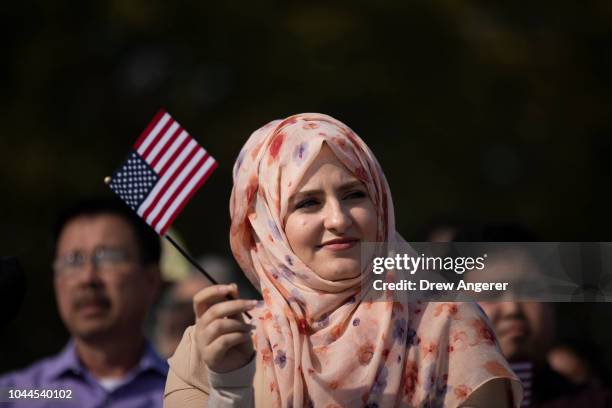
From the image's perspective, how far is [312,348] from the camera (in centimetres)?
408

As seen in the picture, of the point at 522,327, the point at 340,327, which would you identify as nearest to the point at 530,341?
the point at 522,327

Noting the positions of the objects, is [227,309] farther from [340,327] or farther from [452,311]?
[452,311]

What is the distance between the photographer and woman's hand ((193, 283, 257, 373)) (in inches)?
149

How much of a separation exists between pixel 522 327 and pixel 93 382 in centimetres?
171

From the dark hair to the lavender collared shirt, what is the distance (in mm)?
397

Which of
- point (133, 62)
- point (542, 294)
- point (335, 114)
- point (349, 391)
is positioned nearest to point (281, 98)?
point (335, 114)

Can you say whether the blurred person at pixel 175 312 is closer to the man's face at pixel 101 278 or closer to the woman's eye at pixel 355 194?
the man's face at pixel 101 278

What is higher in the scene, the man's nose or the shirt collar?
the man's nose

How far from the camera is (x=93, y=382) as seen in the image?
222 inches

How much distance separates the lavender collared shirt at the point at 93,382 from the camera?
5.48 meters

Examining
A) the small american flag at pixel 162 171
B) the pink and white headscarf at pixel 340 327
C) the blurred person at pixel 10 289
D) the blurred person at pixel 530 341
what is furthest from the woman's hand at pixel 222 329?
the blurred person at pixel 530 341

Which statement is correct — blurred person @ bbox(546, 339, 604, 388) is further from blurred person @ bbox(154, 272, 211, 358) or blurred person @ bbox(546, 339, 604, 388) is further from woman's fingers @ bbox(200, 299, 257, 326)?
woman's fingers @ bbox(200, 299, 257, 326)

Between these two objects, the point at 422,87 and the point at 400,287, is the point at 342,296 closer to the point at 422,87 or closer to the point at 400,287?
the point at 400,287

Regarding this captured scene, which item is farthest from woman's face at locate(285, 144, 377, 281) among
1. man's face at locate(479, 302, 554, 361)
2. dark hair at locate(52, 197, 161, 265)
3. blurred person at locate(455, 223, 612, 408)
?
dark hair at locate(52, 197, 161, 265)
